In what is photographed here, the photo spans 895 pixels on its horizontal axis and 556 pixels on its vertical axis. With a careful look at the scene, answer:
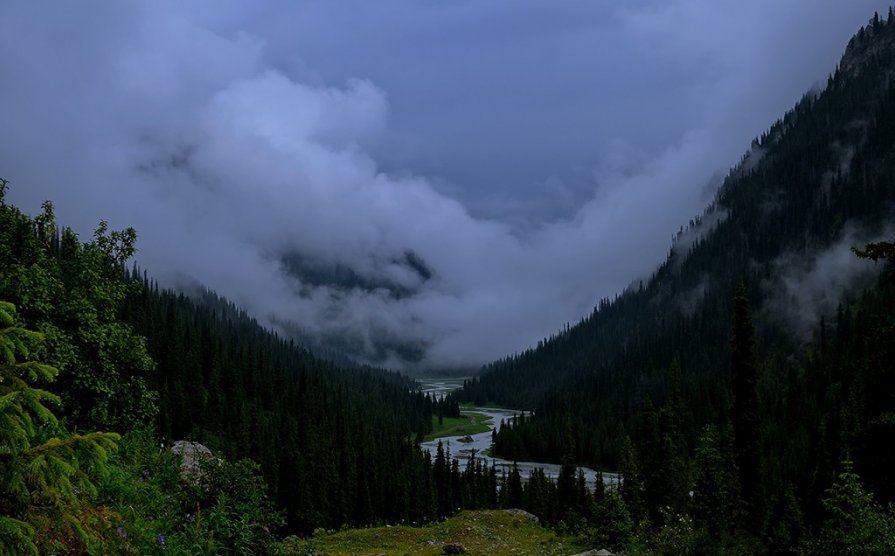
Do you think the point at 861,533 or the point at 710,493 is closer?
the point at 861,533

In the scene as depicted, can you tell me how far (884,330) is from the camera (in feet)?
92.8

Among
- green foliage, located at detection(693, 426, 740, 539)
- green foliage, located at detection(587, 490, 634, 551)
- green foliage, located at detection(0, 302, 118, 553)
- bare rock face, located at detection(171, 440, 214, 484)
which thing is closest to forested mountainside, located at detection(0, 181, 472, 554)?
green foliage, located at detection(0, 302, 118, 553)

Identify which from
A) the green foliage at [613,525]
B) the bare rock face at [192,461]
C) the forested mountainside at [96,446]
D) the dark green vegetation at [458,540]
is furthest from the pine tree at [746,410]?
the bare rock face at [192,461]

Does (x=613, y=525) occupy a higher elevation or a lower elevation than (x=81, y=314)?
lower

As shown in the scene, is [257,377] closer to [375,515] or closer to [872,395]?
[375,515]

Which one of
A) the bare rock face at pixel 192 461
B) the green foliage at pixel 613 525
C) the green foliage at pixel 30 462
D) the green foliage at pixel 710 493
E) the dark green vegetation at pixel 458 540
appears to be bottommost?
the dark green vegetation at pixel 458 540

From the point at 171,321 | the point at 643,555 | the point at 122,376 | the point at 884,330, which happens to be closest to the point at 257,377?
the point at 171,321

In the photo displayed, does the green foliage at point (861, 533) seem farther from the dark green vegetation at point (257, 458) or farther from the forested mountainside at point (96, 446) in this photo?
the forested mountainside at point (96, 446)

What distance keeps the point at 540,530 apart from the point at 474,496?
5817cm

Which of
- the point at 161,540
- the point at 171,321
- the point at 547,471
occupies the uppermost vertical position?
the point at 171,321

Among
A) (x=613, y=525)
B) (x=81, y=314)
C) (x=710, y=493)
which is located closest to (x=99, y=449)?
(x=81, y=314)

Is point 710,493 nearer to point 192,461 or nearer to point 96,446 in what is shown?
point 192,461

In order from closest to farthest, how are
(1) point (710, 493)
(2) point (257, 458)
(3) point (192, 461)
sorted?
(3) point (192, 461), (1) point (710, 493), (2) point (257, 458)

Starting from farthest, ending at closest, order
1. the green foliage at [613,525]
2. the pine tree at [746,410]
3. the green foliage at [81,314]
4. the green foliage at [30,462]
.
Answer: the pine tree at [746,410] → the green foliage at [613,525] → the green foliage at [81,314] → the green foliage at [30,462]
